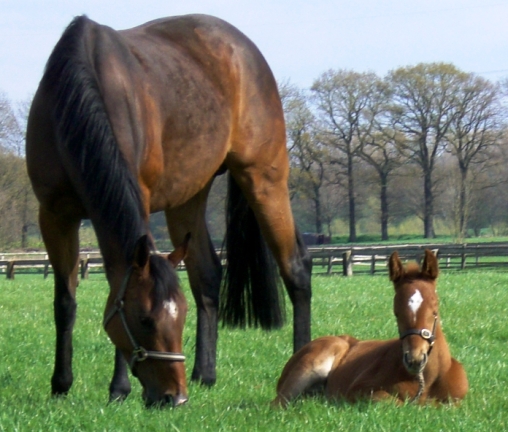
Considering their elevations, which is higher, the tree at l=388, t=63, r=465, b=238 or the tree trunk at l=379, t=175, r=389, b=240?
the tree at l=388, t=63, r=465, b=238

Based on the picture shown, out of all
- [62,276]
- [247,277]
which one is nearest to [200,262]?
[247,277]

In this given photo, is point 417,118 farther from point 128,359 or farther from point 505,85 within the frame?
point 128,359

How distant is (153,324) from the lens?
3916 millimetres

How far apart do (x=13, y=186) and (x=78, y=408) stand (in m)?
28.4

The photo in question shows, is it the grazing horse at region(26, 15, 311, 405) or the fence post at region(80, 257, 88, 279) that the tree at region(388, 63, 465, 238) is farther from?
the grazing horse at region(26, 15, 311, 405)

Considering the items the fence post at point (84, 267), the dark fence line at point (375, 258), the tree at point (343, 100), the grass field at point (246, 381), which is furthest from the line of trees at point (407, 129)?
the grass field at point (246, 381)

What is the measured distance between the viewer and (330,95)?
145ft

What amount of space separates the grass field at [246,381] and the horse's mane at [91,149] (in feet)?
2.88

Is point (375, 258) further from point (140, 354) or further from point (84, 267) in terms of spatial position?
point (140, 354)

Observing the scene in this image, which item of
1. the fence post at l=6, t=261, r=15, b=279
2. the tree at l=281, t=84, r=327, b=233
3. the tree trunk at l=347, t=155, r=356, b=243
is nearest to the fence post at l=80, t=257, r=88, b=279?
the fence post at l=6, t=261, r=15, b=279

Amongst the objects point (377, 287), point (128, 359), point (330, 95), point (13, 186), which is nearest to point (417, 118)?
point (330, 95)

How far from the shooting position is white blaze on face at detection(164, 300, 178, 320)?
12.8ft

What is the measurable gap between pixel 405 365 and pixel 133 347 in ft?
4.26

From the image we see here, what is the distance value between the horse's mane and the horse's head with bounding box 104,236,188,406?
21 cm
